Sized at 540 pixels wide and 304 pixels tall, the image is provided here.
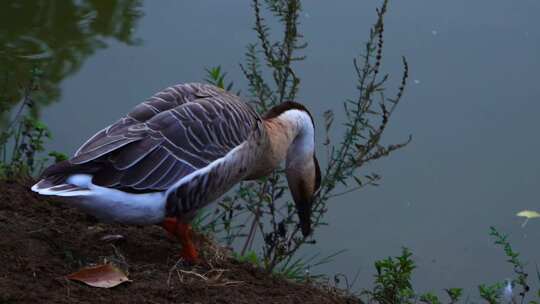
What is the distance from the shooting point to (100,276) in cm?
288

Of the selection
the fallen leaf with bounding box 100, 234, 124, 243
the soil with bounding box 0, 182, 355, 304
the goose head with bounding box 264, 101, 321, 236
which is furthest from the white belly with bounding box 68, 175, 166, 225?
the goose head with bounding box 264, 101, 321, 236

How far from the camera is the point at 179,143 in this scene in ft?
10.8

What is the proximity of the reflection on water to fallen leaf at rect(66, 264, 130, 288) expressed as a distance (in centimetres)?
300

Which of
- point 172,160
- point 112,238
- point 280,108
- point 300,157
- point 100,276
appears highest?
point 280,108

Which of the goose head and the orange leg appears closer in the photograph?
the orange leg

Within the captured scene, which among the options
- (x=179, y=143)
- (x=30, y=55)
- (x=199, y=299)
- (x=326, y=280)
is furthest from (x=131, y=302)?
(x=30, y=55)

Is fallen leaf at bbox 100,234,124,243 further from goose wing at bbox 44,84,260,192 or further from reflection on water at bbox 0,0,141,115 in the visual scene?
reflection on water at bbox 0,0,141,115

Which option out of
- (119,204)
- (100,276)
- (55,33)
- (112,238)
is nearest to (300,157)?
(112,238)

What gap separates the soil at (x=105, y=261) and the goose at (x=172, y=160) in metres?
0.15

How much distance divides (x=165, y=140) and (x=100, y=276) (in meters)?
0.62

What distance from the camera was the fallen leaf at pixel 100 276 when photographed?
112 inches

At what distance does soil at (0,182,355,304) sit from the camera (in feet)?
9.16

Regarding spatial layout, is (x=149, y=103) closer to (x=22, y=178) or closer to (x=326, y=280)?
(x=22, y=178)

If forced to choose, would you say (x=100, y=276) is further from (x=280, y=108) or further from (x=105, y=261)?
(x=280, y=108)
